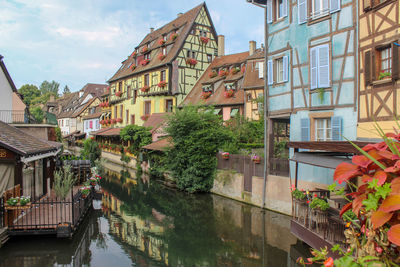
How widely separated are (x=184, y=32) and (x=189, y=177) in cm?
1819

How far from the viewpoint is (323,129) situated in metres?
12.2

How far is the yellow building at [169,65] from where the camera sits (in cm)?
3081

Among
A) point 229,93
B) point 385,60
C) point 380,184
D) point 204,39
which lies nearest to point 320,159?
point 385,60

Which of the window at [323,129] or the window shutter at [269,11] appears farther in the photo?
the window shutter at [269,11]

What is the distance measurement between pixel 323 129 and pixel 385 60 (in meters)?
3.28

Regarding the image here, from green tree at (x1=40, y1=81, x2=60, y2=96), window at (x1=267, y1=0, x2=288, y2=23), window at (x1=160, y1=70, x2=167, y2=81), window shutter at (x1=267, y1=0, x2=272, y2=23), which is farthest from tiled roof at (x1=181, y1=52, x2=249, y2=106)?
green tree at (x1=40, y1=81, x2=60, y2=96)

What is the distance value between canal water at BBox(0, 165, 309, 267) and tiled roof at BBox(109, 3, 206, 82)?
18.7 meters

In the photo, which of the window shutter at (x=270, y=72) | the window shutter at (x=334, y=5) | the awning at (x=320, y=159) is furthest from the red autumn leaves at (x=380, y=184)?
the window shutter at (x=270, y=72)

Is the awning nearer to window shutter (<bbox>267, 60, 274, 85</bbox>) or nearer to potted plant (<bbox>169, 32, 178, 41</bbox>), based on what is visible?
window shutter (<bbox>267, 60, 274, 85</bbox>)

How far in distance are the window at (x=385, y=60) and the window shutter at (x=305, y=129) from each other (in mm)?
3269

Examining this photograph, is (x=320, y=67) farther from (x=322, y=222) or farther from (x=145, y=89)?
(x=145, y=89)

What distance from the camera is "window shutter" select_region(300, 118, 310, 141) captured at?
12492 mm

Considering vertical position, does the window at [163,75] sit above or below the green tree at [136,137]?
above

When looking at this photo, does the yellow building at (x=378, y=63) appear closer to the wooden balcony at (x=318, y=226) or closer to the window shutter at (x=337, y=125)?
the window shutter at (x=337, y=125)
